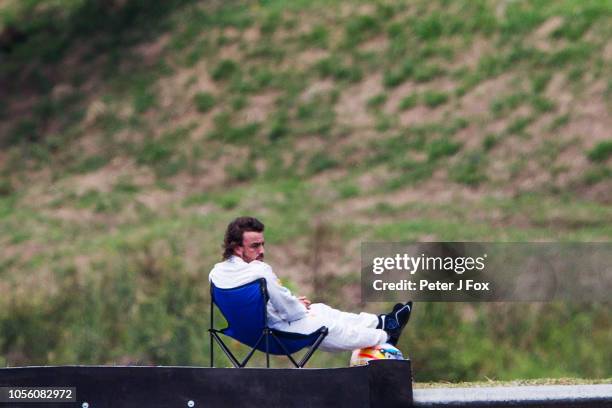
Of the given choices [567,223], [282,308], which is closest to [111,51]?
[567,223]

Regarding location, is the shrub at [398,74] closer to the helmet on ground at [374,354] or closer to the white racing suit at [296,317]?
the white racing suit at [296,317]

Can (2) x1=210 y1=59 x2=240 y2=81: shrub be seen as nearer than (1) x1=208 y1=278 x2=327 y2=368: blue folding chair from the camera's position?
No

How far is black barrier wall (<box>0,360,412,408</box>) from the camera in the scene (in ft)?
25.1

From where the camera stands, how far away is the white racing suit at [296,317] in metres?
8.45

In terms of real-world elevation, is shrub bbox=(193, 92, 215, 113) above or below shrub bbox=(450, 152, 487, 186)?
above

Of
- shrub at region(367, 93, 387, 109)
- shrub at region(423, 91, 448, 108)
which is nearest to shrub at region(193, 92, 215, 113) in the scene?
shrub at region(367, 93, 387, 109)

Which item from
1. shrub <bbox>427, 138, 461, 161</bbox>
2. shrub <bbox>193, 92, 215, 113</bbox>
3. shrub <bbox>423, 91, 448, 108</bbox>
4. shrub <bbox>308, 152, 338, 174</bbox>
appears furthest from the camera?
shrub <bbox>193, 92, 215, 113</bbox>

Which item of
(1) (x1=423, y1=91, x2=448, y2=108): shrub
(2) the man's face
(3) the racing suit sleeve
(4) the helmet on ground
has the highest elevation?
(1) (x1=423, y1=91, x2=448, y2=108): shrub

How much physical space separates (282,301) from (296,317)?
0.13 meters

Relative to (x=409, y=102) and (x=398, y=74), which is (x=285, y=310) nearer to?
(x=409, y=102)

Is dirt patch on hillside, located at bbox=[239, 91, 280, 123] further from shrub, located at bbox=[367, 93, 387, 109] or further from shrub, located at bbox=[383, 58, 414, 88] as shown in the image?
shrub, located at bbox=[383, 58, 414, 88]

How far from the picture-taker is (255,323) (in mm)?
8594

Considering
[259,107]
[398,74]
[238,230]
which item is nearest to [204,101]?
[259,107]

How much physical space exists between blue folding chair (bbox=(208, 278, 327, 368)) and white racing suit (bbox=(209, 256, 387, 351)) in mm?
40
